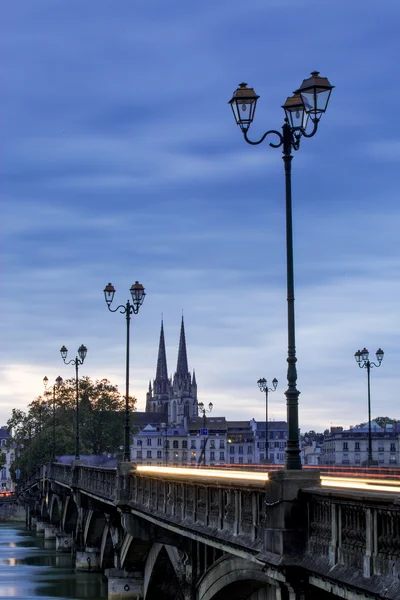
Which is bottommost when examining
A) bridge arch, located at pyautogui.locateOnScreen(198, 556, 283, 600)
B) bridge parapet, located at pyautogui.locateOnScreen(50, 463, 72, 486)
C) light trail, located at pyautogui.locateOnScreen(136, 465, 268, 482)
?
bridge arch, located at pyautogui.locateOnScreen(198, 556, 283, 600)

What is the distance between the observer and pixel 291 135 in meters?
18.5

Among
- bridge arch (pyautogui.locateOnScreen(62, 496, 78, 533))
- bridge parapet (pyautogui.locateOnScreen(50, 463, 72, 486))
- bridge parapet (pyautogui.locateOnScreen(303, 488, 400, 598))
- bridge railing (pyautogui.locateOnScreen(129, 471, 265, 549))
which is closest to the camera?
bridge parapet (pyautogui.locateOnScreen(303, 488, 400, 598))

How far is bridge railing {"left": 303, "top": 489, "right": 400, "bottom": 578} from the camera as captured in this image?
1295 centimetres

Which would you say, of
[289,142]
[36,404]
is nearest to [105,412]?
[36,404]

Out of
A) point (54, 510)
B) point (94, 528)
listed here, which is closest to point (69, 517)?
point (54, 510)

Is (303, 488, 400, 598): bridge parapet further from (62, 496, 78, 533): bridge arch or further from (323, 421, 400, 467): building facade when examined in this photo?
(323, 421, 400, 467): building facade

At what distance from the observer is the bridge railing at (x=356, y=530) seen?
12.9 m

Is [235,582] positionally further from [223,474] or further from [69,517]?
[69,517]

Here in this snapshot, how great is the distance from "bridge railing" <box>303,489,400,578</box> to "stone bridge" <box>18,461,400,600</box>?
0.01 metres

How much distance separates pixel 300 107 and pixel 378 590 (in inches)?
339

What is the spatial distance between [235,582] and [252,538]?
5.41 m

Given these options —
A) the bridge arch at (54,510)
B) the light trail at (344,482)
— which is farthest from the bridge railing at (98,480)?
the bridge arch at (54,510)

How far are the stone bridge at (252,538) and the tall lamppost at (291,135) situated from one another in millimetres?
905

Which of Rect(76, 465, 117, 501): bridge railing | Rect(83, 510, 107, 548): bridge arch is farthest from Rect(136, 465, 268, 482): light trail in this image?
Rect(83, 510, 107, 548): bridge arch
